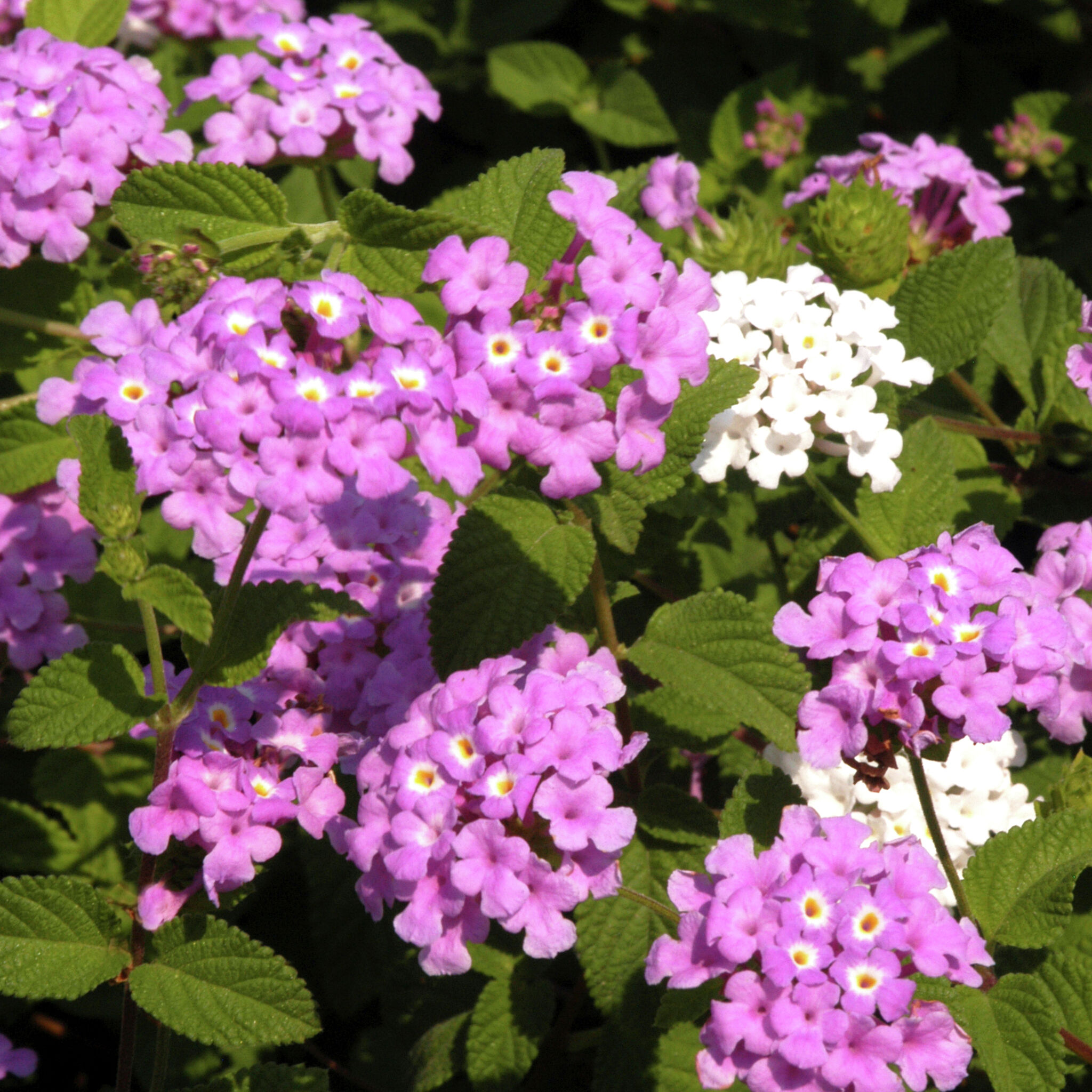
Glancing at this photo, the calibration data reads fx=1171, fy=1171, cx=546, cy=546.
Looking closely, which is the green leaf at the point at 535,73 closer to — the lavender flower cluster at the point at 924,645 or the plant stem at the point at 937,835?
the lavender flower cluster at the point at 924,645

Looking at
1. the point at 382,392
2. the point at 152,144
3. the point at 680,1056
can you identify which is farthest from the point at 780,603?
the point at 152,144

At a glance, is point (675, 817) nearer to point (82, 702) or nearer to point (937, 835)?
point (937, 835)

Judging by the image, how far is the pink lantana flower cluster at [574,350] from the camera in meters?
1.43

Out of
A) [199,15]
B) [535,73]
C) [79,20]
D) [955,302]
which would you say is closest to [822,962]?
[955,302]

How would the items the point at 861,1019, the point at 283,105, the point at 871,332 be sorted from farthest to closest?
1. the point at 283,105
2. the point at 871,332
3. the point at 861,1019

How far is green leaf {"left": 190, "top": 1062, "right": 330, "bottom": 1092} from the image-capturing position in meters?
1.77

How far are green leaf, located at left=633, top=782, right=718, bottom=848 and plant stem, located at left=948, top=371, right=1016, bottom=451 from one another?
1.05 metres

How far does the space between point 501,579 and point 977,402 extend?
1.38 meters

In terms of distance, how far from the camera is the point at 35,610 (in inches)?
92.0

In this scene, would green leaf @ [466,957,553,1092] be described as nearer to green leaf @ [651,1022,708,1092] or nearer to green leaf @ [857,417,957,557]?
green leaf @ [651,1022,708,1092]

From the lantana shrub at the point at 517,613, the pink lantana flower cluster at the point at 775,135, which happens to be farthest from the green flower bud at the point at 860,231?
the pink lantana flower cluster at the point at 775,135

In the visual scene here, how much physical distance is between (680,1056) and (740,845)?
0.60 metres

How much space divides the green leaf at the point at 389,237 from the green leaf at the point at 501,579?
335 millimetres

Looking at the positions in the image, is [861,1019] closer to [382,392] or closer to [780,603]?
[382,392]
